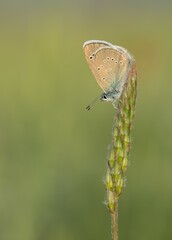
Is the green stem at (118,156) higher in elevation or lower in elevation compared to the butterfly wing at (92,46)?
lower

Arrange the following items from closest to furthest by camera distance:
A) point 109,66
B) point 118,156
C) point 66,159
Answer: point 118,156 < point 109,66 < point 66,159

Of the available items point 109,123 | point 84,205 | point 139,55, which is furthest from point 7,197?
point 139,55

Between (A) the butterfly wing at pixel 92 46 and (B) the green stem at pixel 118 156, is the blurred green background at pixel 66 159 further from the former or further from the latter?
(B) the green stem at pixel 118 156

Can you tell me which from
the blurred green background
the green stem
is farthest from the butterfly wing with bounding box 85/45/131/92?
the blurred green background

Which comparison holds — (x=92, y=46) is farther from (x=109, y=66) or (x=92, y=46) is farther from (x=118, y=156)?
(x=118, y=156)

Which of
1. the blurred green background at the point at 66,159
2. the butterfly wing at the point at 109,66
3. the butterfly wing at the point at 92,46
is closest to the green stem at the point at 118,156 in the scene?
the butterfly wing at the point at 109,66

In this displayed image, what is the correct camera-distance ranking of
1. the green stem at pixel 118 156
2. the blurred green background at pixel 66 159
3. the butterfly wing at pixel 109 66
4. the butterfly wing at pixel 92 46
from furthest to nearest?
the blurred green background at pixel 66 159
the butterfly wing at pixel 92 46
the butterfly wing at pixel 109 66
the green stem at pixel 118 156

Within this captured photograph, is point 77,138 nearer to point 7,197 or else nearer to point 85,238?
point 7,197

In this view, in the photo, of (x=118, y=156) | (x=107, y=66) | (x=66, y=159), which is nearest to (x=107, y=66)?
(x=107, y=66)
